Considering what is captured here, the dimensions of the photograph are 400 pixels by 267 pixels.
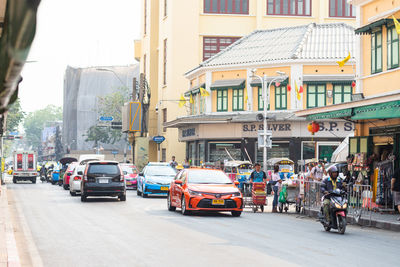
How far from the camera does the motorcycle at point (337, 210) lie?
52.7 feet

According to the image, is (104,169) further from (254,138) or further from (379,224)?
(254,138)

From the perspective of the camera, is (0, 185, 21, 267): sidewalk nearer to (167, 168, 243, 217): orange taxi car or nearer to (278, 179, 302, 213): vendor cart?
(167, 168, 243, 217): orange taxi car

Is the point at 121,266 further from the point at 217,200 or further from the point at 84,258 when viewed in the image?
the point at 217,200

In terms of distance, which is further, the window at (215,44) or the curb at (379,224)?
the window at (215,44)

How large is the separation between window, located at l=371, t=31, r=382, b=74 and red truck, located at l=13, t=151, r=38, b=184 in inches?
1521

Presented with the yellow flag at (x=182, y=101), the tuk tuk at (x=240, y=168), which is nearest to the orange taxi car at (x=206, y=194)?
the tuk tuk at (x=240, y=168)

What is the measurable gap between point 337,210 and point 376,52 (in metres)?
10.3

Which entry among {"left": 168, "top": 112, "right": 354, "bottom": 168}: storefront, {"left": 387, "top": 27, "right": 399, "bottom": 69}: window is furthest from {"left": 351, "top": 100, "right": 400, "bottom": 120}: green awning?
{"left": 168, "top": 112, "right": 354, "bottom": 168}: storefront

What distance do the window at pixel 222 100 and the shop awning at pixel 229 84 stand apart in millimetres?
580

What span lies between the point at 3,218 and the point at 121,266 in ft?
30.0

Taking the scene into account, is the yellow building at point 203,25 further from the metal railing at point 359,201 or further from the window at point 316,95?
the metal railing at point 359,201

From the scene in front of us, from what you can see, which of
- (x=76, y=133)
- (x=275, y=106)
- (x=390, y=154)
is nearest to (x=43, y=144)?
(x=76, y=133)

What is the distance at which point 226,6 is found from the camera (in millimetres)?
61125

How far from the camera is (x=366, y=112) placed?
875 inches
